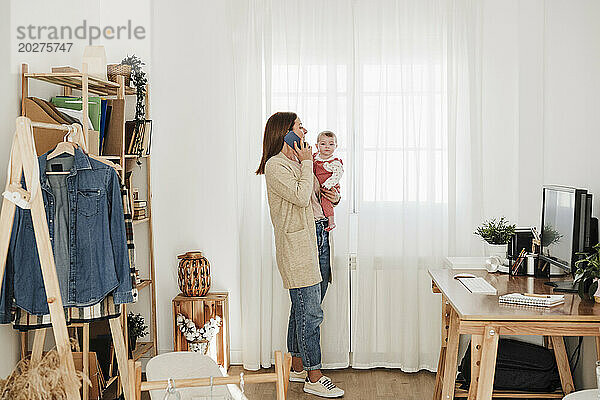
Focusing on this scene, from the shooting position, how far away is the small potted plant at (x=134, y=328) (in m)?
4.27

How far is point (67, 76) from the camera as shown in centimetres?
349

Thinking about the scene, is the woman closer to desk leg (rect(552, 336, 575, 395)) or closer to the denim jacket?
the denim jacket

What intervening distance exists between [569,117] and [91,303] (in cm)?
297

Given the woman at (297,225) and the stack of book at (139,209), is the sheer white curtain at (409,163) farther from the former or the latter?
the stack of book at (139,209)

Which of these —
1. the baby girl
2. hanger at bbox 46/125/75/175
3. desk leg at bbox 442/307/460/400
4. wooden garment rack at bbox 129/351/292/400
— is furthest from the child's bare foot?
wooden garment rack at bbox 129/351/292/400

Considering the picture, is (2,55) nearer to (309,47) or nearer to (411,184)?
(309,47)

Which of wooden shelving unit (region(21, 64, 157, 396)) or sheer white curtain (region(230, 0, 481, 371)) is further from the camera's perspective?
sheer white curtain (region(230, 0, 481, 371))

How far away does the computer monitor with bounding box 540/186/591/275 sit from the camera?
3365 mm

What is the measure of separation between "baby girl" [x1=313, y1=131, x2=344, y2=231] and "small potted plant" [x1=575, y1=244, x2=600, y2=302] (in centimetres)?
159

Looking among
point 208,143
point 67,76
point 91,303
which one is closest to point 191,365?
point 91,303

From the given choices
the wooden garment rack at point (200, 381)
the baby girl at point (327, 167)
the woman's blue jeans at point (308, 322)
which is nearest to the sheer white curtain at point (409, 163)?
the baby girl at point (327, 167)

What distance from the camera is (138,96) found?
4.38 meters

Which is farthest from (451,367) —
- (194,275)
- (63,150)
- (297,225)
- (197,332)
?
(63,150)

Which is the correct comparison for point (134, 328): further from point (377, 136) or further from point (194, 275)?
point (377, 136)
